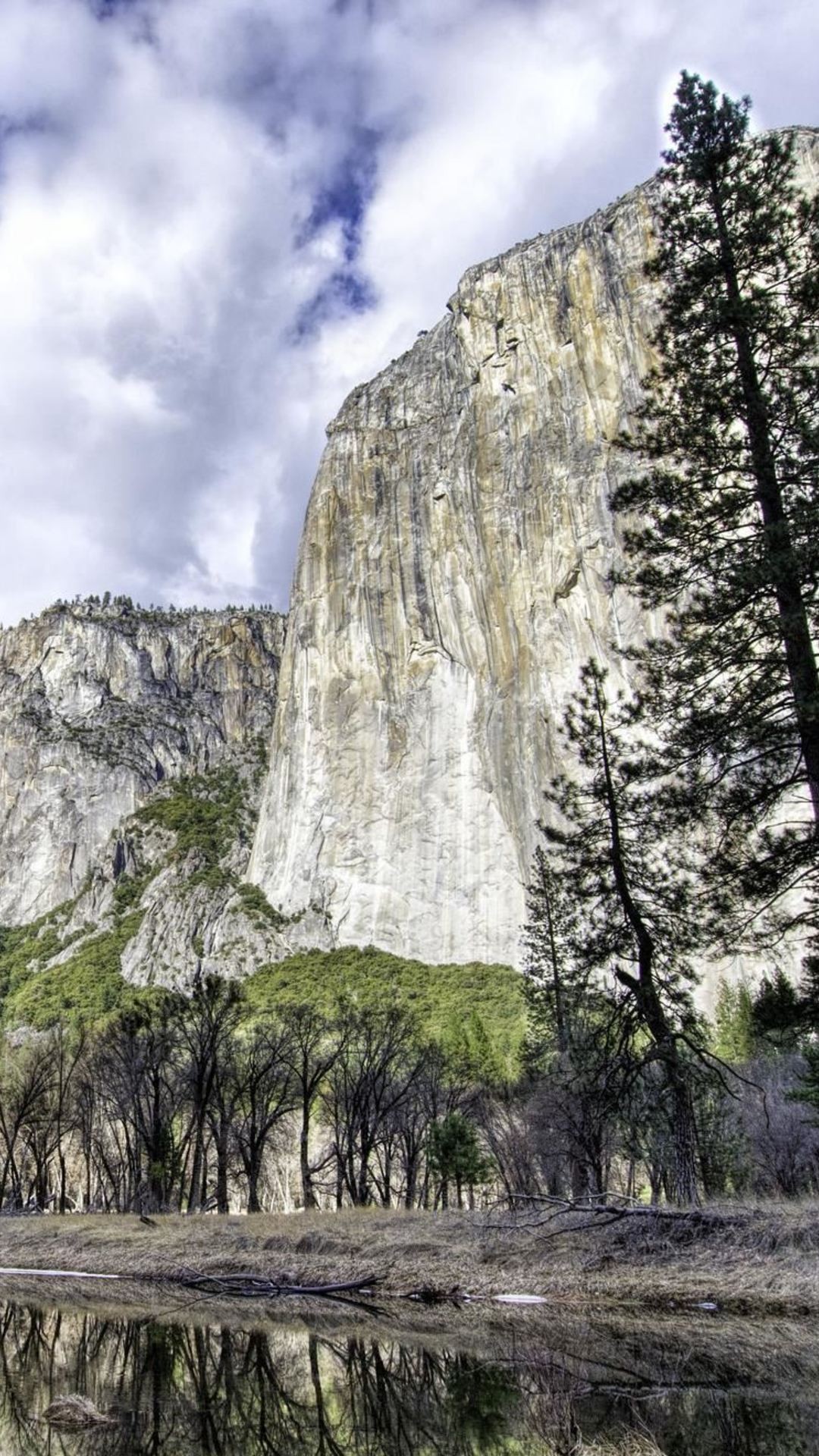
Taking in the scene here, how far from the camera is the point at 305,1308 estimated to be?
14109 mm

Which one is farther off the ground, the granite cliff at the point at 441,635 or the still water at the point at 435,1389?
the granite cliff at the point at 441,635

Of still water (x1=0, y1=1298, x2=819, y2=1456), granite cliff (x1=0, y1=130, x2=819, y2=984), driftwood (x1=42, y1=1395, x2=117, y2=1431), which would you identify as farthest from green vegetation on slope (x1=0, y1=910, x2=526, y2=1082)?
driftwood (x1=42, y1=1395, x2=117, y2=1431)

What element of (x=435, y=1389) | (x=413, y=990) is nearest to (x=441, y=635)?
(x=413, y=990)

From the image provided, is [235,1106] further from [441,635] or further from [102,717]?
[102,717]

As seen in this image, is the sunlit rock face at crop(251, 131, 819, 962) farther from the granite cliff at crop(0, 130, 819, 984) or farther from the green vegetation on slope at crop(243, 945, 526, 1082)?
the green vegetation on slope at crop(243, 945, 526, 1082)

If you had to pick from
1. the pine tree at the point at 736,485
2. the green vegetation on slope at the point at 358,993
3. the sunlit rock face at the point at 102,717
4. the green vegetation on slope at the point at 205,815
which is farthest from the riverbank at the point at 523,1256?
the sunlit rock face at the point at 102,717

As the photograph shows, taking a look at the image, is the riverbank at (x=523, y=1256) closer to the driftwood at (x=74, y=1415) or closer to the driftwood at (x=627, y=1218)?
the driftwood at (x=627, y=1218)

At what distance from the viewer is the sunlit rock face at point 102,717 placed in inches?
5394

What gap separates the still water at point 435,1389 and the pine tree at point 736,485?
537cm

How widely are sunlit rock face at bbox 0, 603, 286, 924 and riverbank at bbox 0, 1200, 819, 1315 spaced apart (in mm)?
106032

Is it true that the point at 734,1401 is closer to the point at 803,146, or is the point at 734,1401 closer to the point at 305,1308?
the point at 305,1308

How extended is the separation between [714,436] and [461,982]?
215ft

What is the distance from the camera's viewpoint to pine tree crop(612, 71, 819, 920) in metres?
11.9

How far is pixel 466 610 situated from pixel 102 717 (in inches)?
3329
